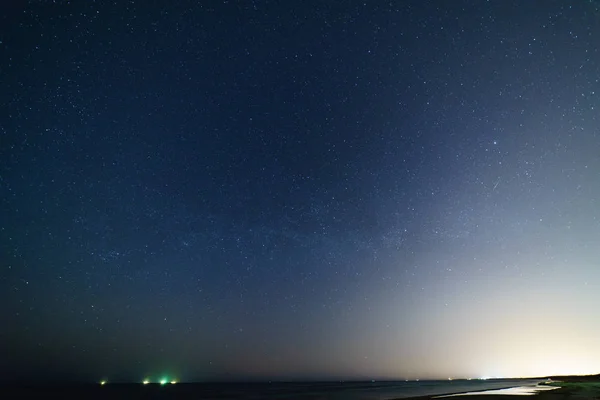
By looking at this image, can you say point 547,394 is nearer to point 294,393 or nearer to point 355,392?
point 355,392

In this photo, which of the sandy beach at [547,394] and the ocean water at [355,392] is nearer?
the sandy beach at [547,394]

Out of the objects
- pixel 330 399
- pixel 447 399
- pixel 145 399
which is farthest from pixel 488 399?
pixel 145 399

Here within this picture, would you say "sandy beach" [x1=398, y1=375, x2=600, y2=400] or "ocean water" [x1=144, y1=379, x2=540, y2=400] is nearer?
"sandy beach" [x1=398, y1=375, x2=600, y2=400]

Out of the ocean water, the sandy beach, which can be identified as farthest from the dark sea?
the sandy beach

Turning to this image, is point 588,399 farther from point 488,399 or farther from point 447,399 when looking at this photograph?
point 447,399

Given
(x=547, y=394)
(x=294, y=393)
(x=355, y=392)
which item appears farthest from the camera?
(x=294, y=393)

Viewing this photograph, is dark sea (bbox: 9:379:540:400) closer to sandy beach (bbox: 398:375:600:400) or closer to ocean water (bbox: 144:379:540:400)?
ocean water (bbox: 144:379:540:400)

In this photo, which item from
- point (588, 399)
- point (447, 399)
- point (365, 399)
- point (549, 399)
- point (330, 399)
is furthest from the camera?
point (330, 399)

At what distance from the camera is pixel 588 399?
32031 mm

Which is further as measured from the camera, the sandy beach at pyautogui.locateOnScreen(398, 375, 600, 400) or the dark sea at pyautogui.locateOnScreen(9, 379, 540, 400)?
the dark sea at pyautogui.locateOnScreen(9, 379, 540, 400)

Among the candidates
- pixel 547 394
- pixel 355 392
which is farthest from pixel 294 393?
pixel 547 394

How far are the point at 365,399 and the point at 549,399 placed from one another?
29.3m

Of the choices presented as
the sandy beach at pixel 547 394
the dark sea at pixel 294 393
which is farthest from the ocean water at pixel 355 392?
the sandy beach at pixel 547 394

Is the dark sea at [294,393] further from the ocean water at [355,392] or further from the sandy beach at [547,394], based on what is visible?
the sandy beach at [547,394]
